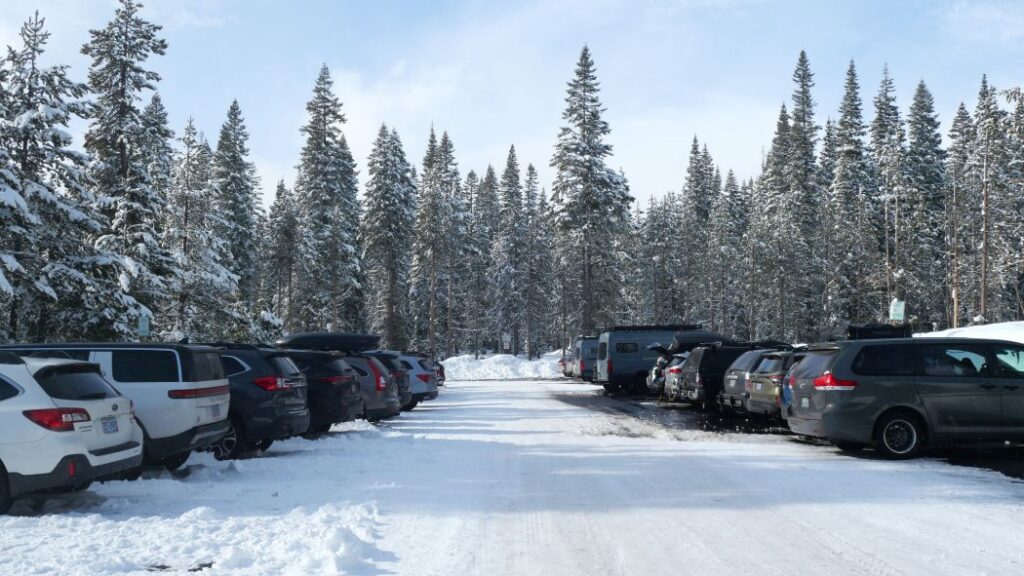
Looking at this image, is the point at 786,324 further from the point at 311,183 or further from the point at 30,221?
the point at 30,221

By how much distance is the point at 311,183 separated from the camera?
51812 mm

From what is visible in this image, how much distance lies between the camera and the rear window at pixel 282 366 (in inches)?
484

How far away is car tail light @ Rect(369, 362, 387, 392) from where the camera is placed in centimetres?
1711

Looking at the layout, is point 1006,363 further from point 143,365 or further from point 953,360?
point 143,365

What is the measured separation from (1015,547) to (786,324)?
6123 centimetres

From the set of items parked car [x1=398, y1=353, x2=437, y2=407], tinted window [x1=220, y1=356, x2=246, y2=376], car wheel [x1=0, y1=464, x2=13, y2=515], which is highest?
tinted window [x1=220, y1=356, x2=246, y2=376]

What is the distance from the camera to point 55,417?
25.4 ft

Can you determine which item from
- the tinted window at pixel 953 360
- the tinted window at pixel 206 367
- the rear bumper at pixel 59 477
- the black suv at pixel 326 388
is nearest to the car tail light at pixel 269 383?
the tinted window at pixel 206 367

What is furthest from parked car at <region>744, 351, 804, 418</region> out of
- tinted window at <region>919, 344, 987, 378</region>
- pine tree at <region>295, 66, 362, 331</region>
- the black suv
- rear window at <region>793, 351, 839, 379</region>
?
pine tree at <region>295, 66, 362, 331</region>

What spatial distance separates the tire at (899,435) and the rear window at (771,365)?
377 centimetres

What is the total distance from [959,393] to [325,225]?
4377 cm

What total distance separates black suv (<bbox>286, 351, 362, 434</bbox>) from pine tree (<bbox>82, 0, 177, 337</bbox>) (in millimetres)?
14148

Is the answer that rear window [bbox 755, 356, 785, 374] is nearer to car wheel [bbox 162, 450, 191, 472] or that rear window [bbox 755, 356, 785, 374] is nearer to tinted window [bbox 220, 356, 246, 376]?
tinted window [bbox 220, 356, 246, 376]

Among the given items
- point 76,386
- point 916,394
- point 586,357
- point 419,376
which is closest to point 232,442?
point 76,386
